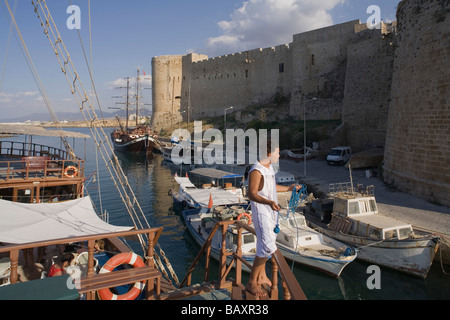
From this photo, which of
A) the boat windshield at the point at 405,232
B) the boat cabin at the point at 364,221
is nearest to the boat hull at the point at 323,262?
the boat cabin at the point at 364,221

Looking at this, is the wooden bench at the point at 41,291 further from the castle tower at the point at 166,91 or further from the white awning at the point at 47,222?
the castle tower at the point at 166,91

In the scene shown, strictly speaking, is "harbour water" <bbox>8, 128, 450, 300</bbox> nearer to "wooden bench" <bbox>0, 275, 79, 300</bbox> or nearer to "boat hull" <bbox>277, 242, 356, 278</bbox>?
"boat hull" <bbox>277, 242, 356, 278</bbox>

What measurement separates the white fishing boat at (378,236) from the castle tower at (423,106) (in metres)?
3.40

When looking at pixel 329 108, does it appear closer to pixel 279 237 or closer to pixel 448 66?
pixel 448 66

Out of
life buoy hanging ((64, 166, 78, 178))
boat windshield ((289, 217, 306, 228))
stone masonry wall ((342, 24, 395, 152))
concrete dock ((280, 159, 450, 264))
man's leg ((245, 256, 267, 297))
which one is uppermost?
stone masonry wall ((342, 24, 395, 152))

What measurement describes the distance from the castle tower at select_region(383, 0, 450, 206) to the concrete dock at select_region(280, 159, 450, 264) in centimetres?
58

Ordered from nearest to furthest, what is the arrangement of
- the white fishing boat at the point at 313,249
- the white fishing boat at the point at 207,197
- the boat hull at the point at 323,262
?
the boat hull at the point at 323,262, the white fishing boat at the point at 313,249, the white fishing boat at the point at 207,197

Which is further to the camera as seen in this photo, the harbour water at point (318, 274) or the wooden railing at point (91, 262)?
the harbour water at point (318, 274)

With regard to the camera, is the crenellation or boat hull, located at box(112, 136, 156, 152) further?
boat hull, located at box(112, 136, 156, 152)

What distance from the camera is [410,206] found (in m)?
13.7

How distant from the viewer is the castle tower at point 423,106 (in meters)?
13.5

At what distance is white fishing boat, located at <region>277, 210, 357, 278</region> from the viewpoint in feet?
34.5

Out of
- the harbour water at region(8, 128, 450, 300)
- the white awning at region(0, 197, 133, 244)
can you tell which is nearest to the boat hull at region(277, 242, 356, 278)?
the harbour water at region(8, 128, 450, 300)

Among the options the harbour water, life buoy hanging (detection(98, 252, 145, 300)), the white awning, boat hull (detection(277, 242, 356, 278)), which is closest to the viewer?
life buoy hanging (detection(98, 252, 145, 300))
